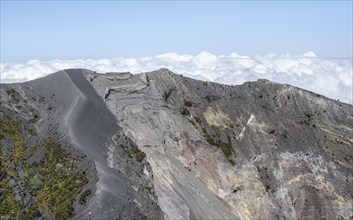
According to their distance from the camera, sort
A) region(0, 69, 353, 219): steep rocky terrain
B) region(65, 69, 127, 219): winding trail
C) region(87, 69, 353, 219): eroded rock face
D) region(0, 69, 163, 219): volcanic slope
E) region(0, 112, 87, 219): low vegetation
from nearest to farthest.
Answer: region(65, 69, 127, 219): winding trail → region(0, 69, 163, 219): volcanic slope → region(0, 112, 87, 219): low vegetation → region(0, 69, 353, 219): steep rocky terrain → region(87, 69, 353, 219): eroded rock face

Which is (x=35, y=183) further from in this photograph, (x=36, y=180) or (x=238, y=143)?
(x=238, y=143)

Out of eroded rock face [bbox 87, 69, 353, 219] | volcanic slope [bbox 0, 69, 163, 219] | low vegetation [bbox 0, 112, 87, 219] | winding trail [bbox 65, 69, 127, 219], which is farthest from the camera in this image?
eroded rock face [bbox 87, 69, 353, 219]

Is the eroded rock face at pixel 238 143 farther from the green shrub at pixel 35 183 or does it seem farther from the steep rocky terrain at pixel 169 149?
the green shrub at pixel 35 183

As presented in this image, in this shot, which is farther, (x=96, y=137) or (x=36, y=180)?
(x=96, y=137)

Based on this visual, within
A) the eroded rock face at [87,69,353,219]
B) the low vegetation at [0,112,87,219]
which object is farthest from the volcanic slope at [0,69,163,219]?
the eroded rock face at [87,69,353,219]

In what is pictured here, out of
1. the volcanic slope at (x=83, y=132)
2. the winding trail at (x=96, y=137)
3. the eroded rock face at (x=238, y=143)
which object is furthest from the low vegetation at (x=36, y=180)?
the eroded rock face at (x=238, y=143)

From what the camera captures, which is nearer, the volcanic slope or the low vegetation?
the volcanic slope

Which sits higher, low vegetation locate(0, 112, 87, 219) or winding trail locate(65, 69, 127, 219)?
winding trail locate(65, 69, 127, 219)

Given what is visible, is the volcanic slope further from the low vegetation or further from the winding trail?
the low vegetation

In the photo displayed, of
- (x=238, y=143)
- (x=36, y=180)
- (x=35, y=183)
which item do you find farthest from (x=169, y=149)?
(x=35, y=183)
